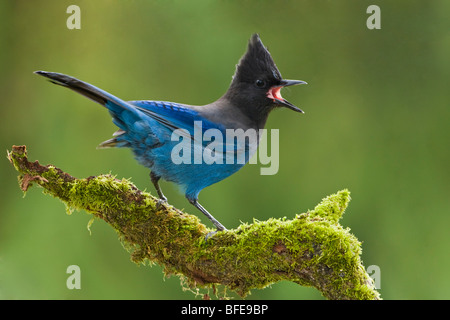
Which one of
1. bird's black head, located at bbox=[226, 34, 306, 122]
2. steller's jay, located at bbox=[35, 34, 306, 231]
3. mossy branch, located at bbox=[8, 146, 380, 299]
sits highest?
bird's black head, located at bbox=[226, 34, 306, 122]

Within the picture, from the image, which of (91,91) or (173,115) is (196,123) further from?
(91,91)

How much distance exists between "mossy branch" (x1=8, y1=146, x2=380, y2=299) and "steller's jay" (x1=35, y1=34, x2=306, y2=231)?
250 mm

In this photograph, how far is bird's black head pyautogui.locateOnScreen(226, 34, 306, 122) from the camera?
4367 millimetres

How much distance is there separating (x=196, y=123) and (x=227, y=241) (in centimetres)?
98

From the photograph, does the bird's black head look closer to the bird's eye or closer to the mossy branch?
the bird's eye

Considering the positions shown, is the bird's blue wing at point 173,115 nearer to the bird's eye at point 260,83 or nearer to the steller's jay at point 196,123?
the steller's jay at point 196,123

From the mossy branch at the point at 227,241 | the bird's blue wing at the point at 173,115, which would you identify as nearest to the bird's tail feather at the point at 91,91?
the bird's blue wing at the point at 173,115

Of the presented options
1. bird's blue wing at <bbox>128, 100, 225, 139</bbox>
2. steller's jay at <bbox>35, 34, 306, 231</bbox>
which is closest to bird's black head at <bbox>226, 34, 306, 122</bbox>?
steller's jay at <bbox>35, 34, 306, 231</bbox>

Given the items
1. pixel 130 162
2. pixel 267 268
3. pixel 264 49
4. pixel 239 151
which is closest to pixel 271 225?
pixel 267 268

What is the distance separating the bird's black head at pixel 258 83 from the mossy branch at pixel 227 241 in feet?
3.68

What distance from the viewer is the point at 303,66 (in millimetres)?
6344

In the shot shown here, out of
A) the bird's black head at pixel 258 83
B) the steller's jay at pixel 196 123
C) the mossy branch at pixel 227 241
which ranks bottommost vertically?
the mossy branch at pixel 227 241

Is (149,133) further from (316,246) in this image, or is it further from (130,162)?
(130,162)

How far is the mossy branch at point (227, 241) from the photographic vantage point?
3.04m
